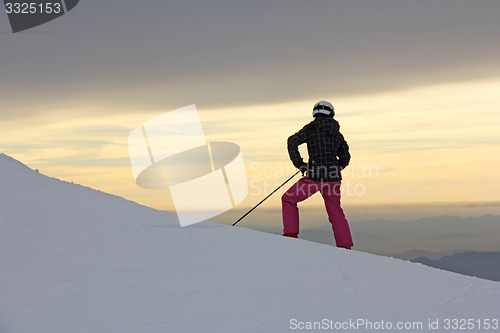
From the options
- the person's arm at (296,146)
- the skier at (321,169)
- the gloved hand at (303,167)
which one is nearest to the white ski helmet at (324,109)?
the skier at (321,169)

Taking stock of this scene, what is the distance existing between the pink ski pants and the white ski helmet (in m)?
1.12

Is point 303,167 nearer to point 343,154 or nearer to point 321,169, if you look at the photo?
point 321,169

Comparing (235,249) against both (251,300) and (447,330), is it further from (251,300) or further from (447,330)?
(447,330)

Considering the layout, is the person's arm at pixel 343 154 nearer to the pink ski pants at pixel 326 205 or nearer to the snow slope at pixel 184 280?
the pink ski pants at pixel 326 205

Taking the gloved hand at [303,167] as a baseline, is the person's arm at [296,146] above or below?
above

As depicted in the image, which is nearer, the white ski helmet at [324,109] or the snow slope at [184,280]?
the snow slope at [184,280]

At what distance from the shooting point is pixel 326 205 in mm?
9242

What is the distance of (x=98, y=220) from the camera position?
8.23 m

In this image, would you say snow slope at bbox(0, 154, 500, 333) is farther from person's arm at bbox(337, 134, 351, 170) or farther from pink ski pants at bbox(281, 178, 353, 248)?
person's arm at bbox(337, 134, 351, 170)

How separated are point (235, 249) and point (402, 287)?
7.04 feet

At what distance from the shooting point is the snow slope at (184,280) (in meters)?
5.62

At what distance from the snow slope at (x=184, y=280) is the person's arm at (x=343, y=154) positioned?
1.67 m

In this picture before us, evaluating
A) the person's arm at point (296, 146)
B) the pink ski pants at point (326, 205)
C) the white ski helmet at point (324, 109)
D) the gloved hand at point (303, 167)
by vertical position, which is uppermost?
the white ski helmet at point (324, 109)

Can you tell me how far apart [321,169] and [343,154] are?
51cm
